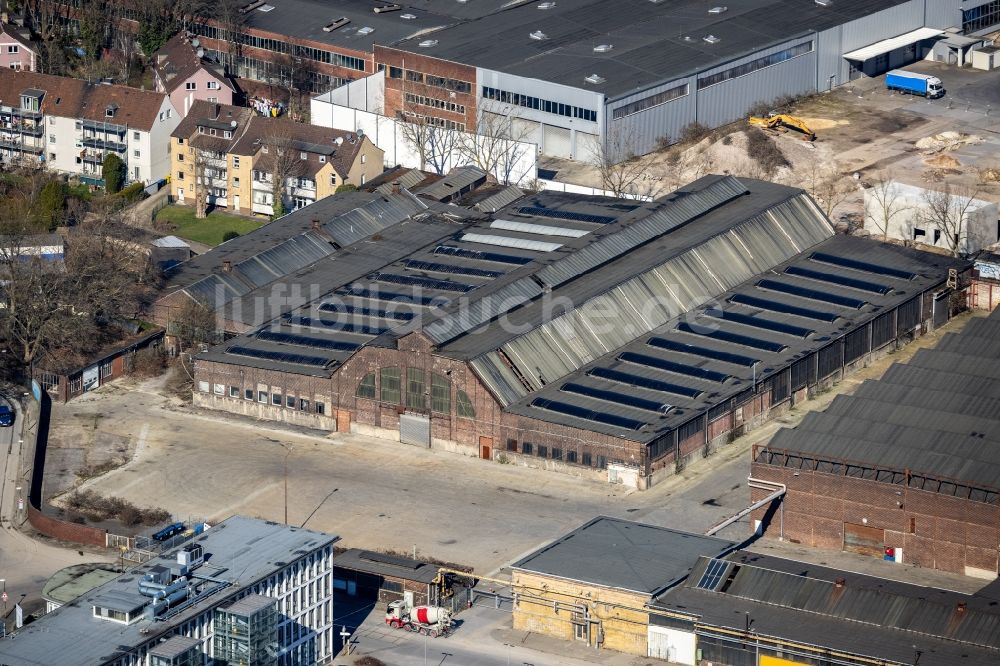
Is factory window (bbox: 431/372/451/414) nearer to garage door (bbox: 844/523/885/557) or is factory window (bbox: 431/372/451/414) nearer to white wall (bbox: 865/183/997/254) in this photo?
garage door (bbox: 844/523/885/557)

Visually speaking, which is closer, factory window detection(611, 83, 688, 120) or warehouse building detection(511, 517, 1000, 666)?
warehouse building detection(511, 517, 1000, 666)

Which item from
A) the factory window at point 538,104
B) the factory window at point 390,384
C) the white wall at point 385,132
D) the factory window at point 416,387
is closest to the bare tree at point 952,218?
the factory window at point 538,104

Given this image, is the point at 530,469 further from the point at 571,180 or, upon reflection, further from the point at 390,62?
the point at 390,62

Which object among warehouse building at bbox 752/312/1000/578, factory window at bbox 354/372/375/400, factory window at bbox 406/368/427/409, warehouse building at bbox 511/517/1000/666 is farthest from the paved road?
warehouse building at bbox 752/312/1000/578

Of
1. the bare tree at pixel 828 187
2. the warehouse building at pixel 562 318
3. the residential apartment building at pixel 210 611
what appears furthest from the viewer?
the bare tree at pixel 828 187

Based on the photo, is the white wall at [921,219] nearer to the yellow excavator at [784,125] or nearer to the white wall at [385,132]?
the yellow excavator at [784,125]
